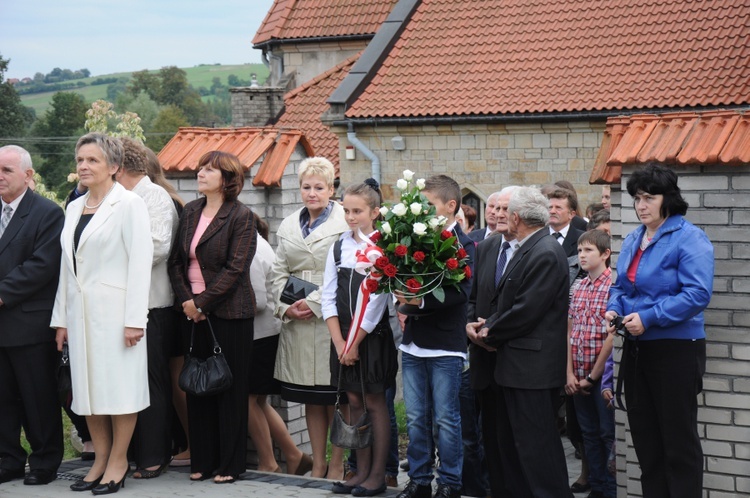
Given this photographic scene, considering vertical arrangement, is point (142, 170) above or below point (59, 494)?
above

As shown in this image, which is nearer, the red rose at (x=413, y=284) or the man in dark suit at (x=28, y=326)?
the red rose at (x=413, y=284)

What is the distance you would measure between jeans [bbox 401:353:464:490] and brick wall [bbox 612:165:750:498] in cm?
144

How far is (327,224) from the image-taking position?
7270 mm

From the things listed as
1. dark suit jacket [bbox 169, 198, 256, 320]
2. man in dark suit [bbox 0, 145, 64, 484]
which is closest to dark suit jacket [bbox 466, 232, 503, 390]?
dark suit jacket [bbox 169, 198, 256, 320]

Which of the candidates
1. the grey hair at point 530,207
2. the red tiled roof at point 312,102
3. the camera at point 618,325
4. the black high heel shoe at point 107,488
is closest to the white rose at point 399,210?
the grey hair at point 530,207

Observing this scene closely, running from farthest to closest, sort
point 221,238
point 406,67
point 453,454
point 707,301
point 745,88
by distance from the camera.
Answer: point 406,67, point 745,88, point 221,238, point 453,454, point 707,301

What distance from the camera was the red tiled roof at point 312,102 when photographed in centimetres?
2647

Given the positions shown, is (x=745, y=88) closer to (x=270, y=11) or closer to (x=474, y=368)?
(x=474, y=368)

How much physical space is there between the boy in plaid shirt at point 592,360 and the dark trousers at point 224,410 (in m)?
2.20

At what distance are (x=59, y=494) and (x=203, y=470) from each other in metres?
0.92

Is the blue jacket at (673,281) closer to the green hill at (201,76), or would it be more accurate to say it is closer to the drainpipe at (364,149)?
the drainpipe at (364,149)

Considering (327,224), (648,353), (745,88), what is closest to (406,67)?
(745,88)

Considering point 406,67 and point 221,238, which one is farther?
point 406,67

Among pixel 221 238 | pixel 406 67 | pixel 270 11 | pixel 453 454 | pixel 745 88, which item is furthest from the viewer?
pixel 270 11
